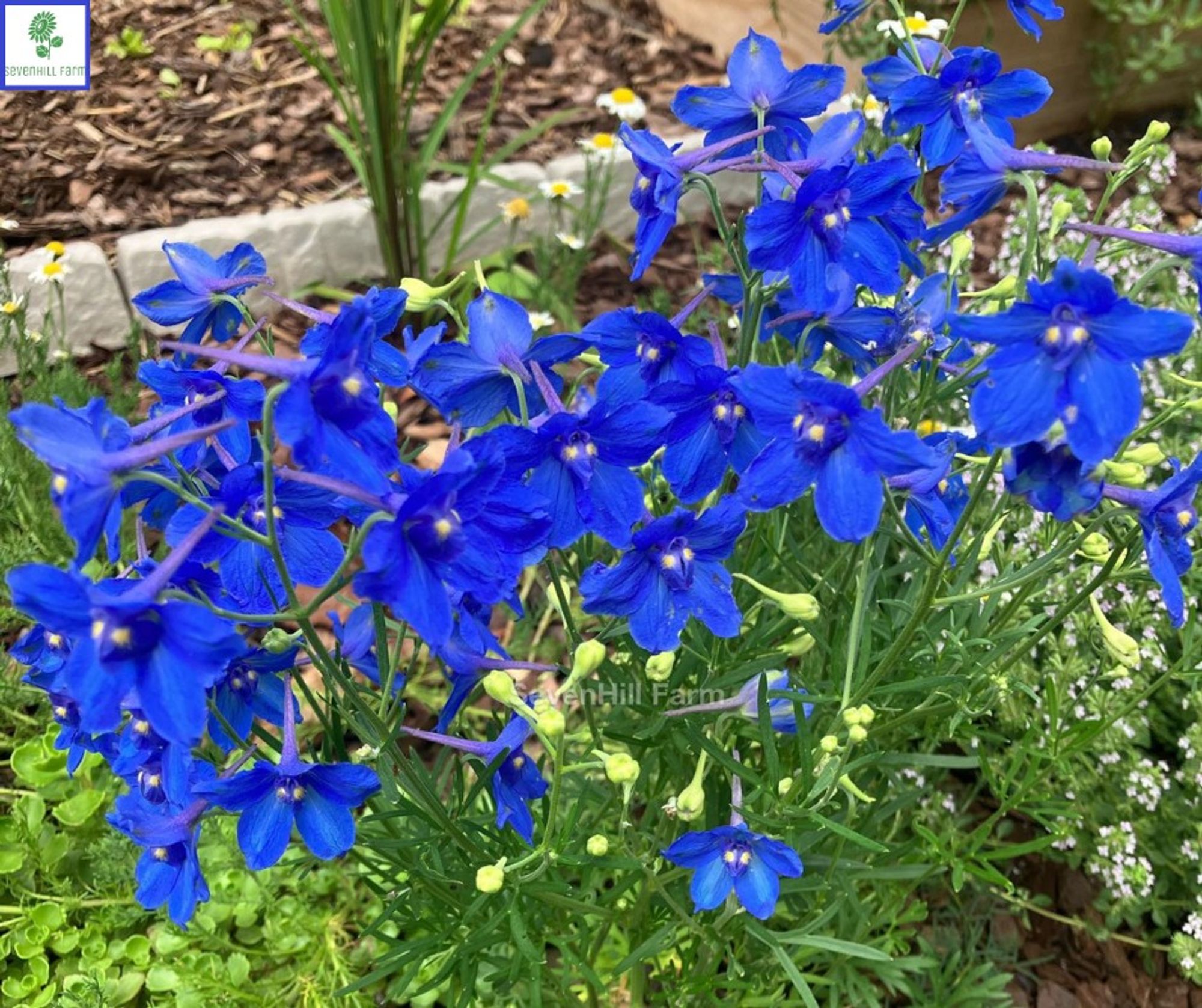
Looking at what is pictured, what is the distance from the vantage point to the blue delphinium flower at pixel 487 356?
1400mm

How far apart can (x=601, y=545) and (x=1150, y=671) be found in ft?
4.24

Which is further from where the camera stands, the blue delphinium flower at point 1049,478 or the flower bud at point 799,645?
the flower bud at point 799,645

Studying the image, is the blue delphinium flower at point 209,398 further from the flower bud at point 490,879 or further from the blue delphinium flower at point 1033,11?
the blue delphinium flower at point 1033,11

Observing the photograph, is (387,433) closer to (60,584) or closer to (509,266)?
(60,584)

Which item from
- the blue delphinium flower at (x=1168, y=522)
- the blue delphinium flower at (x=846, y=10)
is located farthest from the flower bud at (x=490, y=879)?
the blue delphinium flower at (x=846, y=10)

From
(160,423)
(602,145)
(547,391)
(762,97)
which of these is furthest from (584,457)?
(602,145)

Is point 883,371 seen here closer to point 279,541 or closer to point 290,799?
point 279,541

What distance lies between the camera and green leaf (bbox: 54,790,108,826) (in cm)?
242

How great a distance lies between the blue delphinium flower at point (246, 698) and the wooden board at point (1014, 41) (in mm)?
3550

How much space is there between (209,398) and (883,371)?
2.49 feet

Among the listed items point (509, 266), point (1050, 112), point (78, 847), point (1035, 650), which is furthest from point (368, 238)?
point (1050, 112)

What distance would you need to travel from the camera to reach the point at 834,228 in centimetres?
133

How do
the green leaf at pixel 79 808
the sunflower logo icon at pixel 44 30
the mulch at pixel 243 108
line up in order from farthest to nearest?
the mulch at pixel 243 108 < the sunflower logo icon at pixel 44 30 < the green leaf at pixel 79 808

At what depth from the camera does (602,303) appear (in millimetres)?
4023
